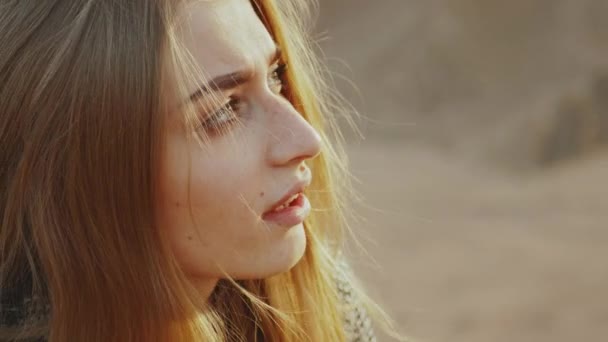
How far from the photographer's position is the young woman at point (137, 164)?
169cm

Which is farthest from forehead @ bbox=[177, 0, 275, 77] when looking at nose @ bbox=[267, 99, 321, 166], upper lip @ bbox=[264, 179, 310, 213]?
upper lip @ bbox=[264, 179, 310, 213]

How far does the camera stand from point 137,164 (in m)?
1.70

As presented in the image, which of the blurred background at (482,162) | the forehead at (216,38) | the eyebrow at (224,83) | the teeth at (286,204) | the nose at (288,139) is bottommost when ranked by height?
the blurred background at (482,162)

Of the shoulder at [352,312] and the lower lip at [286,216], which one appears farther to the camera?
the shoulder at [352,312]

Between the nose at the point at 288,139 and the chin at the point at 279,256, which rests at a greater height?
the nose at the point at 288,139

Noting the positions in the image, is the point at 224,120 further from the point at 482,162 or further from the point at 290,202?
the point at 482,162

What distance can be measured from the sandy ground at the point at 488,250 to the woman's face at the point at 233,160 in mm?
2119

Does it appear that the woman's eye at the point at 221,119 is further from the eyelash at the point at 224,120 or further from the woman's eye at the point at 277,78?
the woman's eye at the point at 277,78

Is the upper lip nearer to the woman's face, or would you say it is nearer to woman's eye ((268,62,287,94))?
the woman's face

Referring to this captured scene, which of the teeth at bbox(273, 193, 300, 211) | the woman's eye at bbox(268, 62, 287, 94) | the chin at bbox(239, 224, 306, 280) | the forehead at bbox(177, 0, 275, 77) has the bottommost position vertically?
the chin at bbox(239, 224, 306, 280)

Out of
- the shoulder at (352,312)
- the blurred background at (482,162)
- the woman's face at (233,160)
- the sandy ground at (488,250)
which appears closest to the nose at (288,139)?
the woman's face at (233,160)

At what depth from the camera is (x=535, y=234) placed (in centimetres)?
629

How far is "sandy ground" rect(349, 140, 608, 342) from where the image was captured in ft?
16.6

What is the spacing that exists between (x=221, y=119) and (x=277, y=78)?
0.25 m
